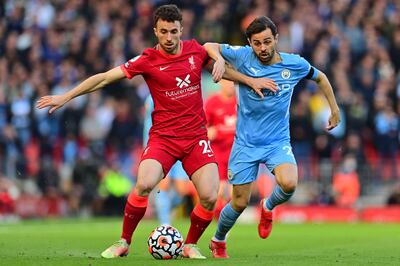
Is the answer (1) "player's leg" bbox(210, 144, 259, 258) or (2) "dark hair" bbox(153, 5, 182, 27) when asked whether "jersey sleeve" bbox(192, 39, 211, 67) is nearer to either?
(2) "dark hair" bbox(153, 5, 182, 27)

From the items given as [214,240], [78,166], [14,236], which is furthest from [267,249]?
[78,166]

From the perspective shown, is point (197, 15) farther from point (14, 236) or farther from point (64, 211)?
point (14, 236)

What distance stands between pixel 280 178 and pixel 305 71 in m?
1.30

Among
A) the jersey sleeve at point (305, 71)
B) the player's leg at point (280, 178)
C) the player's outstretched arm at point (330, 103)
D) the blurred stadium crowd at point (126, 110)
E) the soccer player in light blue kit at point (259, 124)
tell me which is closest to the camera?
the player's leg at point (280, 178)

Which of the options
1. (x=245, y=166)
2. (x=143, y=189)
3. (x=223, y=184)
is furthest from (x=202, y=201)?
(x=223, y=184)

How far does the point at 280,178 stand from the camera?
12211mm

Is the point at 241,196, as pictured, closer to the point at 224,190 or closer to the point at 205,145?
the point at 205,145

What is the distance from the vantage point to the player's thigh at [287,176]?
12172 mm

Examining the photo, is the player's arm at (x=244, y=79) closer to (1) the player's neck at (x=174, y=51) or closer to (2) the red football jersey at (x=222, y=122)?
(1) the player's neck at (x=174, y=51)

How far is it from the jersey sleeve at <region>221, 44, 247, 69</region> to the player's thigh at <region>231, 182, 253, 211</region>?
137 centimetres

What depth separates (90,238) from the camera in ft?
56.2

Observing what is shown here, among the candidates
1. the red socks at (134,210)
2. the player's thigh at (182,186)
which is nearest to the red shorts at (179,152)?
the red socks at (134,210)

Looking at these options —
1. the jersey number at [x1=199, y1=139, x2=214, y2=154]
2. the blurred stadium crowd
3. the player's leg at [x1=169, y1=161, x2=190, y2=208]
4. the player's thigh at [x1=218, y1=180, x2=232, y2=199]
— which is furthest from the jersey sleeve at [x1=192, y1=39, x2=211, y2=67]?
the blurred stadium crowd

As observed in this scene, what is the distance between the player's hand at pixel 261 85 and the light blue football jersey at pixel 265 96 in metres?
0.14
